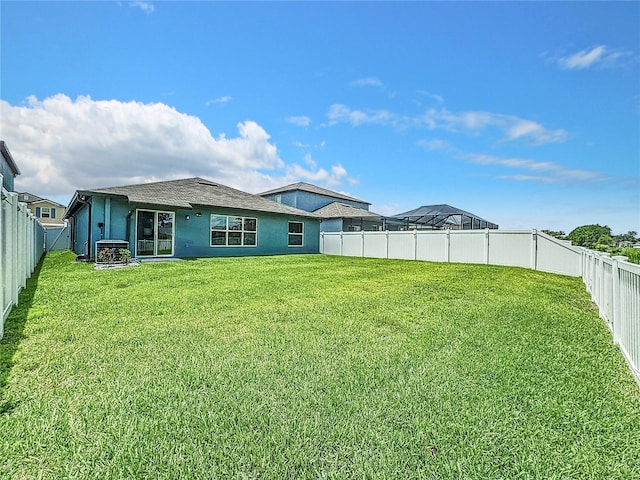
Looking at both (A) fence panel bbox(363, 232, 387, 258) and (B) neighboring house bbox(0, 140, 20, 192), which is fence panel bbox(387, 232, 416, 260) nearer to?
(A) fence panel bbox(363, 232, 387, 258)

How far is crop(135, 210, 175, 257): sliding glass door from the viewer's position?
13.6 m

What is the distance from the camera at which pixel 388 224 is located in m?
29.5

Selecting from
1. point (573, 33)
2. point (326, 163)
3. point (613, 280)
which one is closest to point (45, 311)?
point (613, 280)

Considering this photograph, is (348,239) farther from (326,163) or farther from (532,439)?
(532,439)

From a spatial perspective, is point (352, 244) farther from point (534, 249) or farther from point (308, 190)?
point (308, 190)

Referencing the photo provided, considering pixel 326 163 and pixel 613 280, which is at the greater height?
pixel 326 163

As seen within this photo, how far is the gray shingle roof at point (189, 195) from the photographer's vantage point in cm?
1295

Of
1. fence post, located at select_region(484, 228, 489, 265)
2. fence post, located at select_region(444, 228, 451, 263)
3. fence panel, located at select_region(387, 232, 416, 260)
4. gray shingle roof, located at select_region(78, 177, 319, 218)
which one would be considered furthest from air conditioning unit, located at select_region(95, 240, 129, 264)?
fence post, located at select_region(484, 228, 489, 265)

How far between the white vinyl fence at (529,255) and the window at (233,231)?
215 inches

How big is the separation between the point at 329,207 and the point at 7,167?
25.2 m

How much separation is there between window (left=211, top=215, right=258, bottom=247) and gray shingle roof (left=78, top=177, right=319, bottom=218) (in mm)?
796

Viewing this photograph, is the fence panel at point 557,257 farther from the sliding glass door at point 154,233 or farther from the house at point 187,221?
the sliding glass door at point 154,233

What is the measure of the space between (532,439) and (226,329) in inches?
137

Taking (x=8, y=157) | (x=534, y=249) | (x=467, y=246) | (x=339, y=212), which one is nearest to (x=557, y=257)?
(x=534, y=249)
